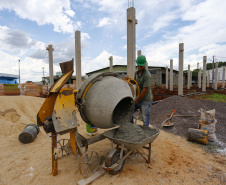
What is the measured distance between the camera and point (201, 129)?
12.6ft

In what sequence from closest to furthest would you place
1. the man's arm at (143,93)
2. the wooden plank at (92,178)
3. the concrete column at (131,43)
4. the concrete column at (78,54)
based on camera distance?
the wooden plank at (92,178) → the man's arm at (143,93) → the concrete column at (131,43) → the concrete column at (78,54)

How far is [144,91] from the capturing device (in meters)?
3.14

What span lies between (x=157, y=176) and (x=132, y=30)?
14.1ft

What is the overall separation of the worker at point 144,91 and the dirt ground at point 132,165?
828 millimetres

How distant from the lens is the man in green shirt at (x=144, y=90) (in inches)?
124

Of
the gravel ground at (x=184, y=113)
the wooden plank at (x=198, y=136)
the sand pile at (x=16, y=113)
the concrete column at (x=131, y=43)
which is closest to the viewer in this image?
the wooden plank at (x=198, y=136)

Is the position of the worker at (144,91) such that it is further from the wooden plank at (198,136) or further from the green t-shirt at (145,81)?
the wooden plank at (198,136)

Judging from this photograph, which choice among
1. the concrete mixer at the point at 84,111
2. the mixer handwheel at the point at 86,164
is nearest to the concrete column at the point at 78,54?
the concrete mixer at the point at 84,111

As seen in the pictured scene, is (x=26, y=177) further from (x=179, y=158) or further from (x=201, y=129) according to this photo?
(x=201, y=129)

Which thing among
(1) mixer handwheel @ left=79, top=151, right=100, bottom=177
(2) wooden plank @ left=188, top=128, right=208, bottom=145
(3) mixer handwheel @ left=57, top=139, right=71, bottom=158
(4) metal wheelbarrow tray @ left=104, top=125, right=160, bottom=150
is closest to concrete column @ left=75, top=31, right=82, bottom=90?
(3) mixer handwheel @ left=57, top=139, right=71, bottom=158

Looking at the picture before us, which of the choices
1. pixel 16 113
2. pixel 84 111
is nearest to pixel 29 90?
pixel 16 113

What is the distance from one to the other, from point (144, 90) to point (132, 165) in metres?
1.46

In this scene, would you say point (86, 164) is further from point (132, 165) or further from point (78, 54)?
point (78, 54)

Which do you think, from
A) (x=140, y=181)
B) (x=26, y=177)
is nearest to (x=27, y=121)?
(x=26, y=177)
